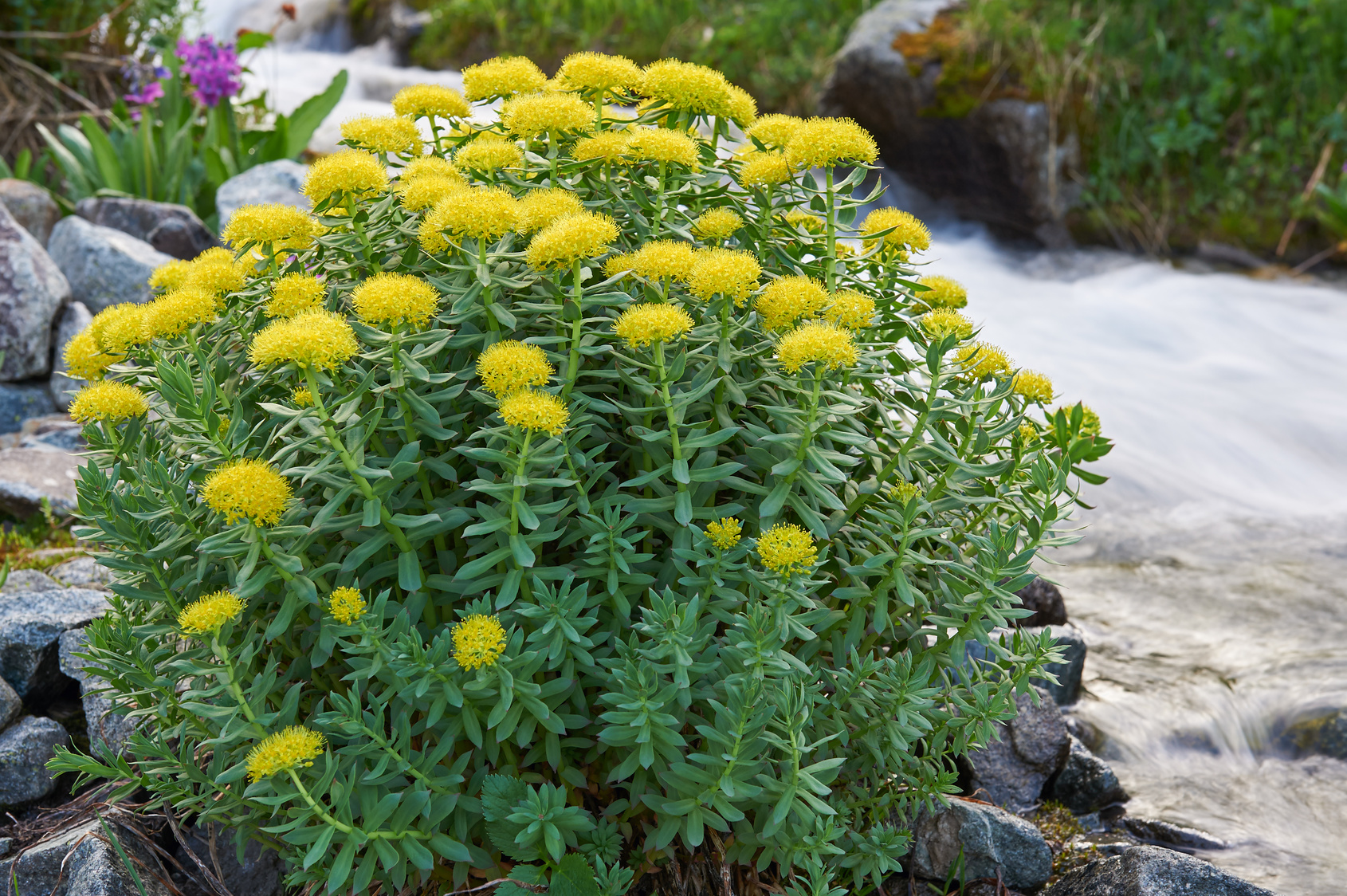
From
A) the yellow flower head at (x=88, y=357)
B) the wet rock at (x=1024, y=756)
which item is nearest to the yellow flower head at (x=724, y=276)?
the yellow flower head at (x=88, y=357)

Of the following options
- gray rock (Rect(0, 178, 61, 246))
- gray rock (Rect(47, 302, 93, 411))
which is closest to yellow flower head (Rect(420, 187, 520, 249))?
gray rock (Rect(47, 302, 93, 411))

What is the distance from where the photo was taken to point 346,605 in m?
1.76

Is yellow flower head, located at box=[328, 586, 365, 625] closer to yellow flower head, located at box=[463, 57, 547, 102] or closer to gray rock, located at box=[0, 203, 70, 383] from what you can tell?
yellow flower head, located at box=[463, 57, 547, 102]

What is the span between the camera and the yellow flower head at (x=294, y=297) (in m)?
1.99

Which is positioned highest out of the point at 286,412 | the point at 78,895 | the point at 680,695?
the point at 286,412

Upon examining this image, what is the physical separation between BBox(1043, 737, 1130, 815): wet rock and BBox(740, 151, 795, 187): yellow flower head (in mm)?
2058

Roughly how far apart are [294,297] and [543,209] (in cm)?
52

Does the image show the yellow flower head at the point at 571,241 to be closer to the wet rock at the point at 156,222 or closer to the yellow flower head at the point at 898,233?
the yellow flower head at the point at 898,233

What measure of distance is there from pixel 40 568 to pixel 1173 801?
13.0 feet

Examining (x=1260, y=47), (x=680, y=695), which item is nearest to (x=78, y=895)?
(x=680, y=695)

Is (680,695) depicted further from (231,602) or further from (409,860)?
(231,602)

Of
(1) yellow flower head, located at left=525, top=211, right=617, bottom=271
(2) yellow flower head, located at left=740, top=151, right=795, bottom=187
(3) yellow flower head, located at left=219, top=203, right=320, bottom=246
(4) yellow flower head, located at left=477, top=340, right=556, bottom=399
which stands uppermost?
(2) yellow flower head, located at left=740, top=151, right=795, bottom=187

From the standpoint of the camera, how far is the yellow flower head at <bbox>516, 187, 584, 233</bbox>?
193 centimetres

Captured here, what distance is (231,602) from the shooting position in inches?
71.9
